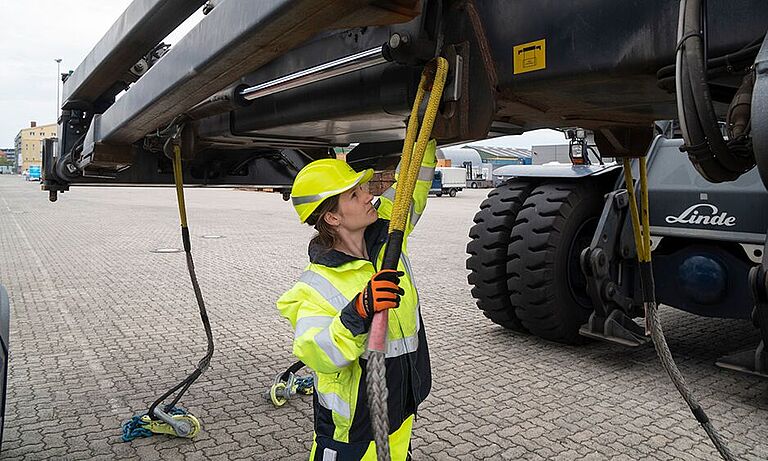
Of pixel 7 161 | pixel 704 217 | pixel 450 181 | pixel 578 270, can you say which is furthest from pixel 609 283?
pixel 7 161

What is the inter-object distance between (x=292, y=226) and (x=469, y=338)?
419 inches

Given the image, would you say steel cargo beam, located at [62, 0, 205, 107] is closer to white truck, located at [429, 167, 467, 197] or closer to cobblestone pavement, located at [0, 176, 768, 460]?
cobblestone pavement, located at [0, 176, 768, 460]

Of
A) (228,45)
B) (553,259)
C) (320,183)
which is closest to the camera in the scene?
(228,45)

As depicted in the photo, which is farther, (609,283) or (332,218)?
(609,283)

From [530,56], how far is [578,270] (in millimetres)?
3333

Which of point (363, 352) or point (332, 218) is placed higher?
point (332, 218)

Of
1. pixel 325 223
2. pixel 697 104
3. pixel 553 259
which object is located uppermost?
pixel 697 104

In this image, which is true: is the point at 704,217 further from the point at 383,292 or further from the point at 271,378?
the point at 383,292

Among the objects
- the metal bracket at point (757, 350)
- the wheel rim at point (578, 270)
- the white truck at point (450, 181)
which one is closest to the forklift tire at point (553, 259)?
the wheel rim at point (578, 270)

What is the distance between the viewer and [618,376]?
13.9ft

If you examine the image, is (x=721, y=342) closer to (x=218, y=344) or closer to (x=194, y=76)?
(x=218, y=344)

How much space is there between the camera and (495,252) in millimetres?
4809

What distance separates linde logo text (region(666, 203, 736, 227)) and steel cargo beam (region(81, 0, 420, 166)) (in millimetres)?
3291

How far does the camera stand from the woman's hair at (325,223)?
83.0 inches
